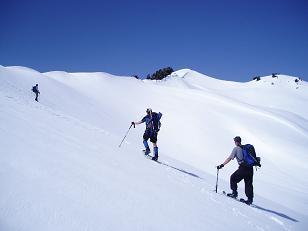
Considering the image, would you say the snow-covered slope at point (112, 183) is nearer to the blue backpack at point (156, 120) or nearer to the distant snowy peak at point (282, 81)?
the blue backpack at point (156, 120)

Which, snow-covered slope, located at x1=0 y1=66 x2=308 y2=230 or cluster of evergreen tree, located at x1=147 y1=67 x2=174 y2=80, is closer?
snow-covered slope, located at x1=0 y1=66 x2=308 y2=230

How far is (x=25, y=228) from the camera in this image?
3.62m

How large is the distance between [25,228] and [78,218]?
828 millimetres

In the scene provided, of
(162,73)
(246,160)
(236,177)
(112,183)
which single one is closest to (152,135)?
(236,177)

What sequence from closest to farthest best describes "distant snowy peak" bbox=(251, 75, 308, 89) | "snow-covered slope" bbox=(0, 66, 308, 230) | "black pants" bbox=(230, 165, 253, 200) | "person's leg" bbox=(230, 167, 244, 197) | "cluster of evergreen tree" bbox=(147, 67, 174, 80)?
"snow-covered slope" bbox=(0, 66, 308, 230) < "black pants" bbox=(230, 165, 253, 200) < "person's leg" bbox=(230, 167, 244, 197) < "distant snowy peak" bbox=(251, 75, 308, 89) < "cluster of evergreen tree" bbox=(147, 67, 174, 80)

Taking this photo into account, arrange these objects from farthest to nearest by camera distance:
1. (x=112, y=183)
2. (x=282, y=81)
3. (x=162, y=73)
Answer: (x=162, y=73)
(x=282, y=81)
(x=112, y=183)

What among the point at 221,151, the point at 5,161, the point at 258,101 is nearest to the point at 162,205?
the point at 5,161

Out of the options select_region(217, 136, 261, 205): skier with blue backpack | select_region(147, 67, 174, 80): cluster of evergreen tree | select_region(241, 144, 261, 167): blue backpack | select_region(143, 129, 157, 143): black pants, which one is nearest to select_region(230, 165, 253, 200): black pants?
select_region(217, 136, 261, 205): skier with blue backpack

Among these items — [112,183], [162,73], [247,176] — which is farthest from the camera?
[162,73]

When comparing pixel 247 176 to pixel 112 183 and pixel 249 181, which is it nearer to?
pixel 249 181

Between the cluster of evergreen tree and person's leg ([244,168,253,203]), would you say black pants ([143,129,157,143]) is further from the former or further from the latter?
the cluster of evergreen tree

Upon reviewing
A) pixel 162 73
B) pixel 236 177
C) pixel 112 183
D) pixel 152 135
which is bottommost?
pixel 112 183

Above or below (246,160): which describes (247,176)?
below

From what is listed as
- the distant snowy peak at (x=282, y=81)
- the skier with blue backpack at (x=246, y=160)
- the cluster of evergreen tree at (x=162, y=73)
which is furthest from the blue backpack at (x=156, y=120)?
the cluster of evergreen tree at (x=162, y=73)
